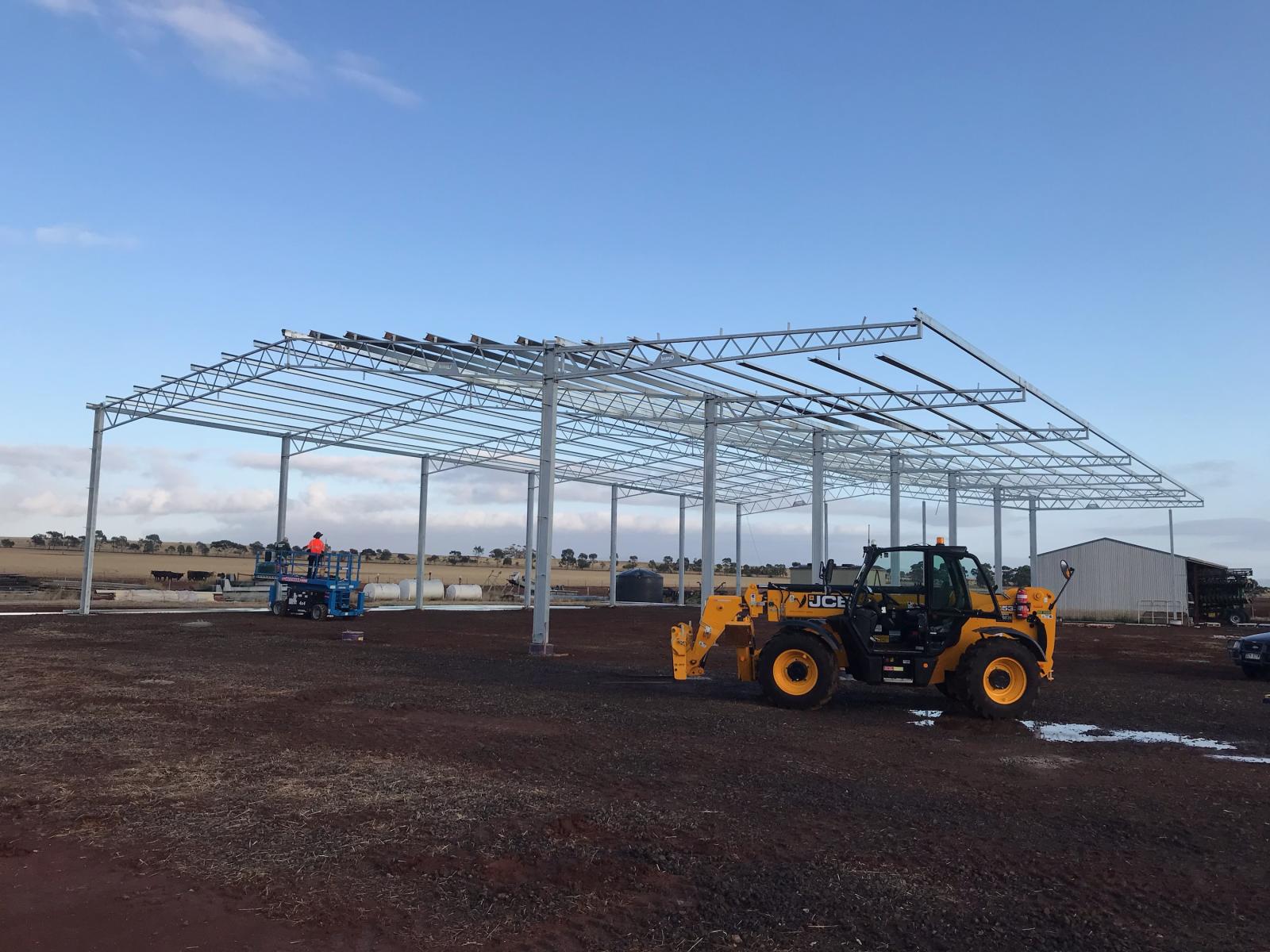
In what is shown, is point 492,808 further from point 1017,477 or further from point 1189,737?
point 1017,477

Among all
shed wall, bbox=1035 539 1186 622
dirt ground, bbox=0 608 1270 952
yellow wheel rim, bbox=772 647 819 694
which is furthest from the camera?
shed wall, bbox=1035 539 1186 622

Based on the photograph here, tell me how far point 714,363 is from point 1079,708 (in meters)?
8.27

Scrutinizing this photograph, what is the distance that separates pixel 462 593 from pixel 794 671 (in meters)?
35.7

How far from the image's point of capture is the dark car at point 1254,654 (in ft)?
58.3

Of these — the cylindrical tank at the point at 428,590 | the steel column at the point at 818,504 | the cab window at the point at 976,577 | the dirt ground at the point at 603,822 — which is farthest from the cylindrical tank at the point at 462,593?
the cab window at the point at 976,577

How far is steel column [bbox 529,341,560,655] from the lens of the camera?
64.2 ft

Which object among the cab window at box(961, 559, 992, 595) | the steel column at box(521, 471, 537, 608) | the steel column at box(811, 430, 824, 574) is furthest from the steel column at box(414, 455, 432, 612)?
the cab window at box(961, 559, 992, 595)

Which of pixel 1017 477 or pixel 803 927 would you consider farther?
pixel 1017 477

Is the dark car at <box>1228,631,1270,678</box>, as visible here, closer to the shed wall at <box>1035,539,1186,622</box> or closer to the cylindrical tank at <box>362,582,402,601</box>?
the shed wall at <box>1035,539,1186,622</box>

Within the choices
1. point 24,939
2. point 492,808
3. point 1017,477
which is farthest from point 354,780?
point 1017,477

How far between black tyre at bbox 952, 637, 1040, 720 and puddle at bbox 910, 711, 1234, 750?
1.01 feet

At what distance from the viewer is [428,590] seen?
4572 centimetres

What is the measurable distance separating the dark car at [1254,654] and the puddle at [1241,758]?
9.05 m

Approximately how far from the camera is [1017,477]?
40.2 metres
